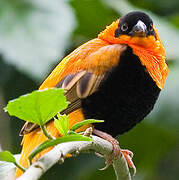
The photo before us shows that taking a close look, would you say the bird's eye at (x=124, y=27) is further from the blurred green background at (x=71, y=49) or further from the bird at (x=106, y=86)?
the blurred green background at (x=71, y=49)

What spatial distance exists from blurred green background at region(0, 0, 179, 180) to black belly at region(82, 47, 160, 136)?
539mm

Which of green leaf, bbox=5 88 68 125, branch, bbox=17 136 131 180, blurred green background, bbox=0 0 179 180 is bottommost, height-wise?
blurred green background, bbox=0 0 179 180

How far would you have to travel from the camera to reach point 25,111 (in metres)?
1.61

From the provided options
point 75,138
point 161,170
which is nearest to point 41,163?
point 75,138

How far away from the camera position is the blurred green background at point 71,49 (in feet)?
12.9

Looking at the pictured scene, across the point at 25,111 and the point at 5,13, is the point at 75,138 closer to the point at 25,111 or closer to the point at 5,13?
the point at 25,111

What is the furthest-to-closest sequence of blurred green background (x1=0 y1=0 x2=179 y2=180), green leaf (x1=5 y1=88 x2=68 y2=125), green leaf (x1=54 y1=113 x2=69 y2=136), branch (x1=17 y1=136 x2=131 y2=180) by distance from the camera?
blurred green background (x1=0 y1=0 x2=179 y2=180) → green leaf (x1=54 y1=113 x2=69 y2=136) → green leaf (x1=5 y1=88 x2=68 y2=125) → branch (x1=17 y1=136 x2=131 y2=180)

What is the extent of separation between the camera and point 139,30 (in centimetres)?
371

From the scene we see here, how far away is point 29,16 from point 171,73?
1.31m

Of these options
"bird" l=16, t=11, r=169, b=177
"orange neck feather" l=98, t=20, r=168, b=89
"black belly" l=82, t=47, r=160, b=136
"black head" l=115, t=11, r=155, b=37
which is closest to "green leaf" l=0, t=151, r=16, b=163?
"bird" l=16, t=11, r=169, b=177

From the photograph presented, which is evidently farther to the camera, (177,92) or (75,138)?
(177,92)

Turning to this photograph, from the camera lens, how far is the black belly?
11.0 ft

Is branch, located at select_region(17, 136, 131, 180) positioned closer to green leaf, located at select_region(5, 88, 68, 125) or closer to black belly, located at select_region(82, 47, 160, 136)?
green leaf, located at select_region(5, 88, 68, 125)

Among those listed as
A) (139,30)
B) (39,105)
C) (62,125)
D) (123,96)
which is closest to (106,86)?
Answer: (123,96)
